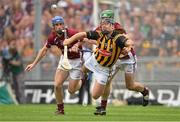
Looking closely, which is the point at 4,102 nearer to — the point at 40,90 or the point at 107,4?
the point at 40,90

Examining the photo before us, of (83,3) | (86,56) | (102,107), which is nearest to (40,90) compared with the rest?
(83,3)

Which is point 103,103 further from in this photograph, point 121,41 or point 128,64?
point 121,41

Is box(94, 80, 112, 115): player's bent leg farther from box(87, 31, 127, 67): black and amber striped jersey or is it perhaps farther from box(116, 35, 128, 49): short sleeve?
box(116, 35, 128, 49): short sleeve

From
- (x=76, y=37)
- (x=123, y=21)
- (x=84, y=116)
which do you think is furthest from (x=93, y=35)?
(x=123, y=21)

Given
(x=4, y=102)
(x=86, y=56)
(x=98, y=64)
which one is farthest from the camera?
(x=4, y=102)

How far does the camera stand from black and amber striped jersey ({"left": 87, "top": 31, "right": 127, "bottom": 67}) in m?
16.3

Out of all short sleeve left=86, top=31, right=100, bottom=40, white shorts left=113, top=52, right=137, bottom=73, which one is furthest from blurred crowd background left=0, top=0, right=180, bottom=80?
short sleeve left=86, top=31, right=100, bottom=40

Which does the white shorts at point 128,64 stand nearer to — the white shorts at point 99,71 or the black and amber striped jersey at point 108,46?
the white shorts at point 99,71

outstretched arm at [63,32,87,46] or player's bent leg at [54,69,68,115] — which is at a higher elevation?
outstretched arm at [63,32,87,46]

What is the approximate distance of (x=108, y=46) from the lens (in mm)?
16531

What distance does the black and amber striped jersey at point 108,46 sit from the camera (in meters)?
16.3

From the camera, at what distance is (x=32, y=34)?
1052 inches

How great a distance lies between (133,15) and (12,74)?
4.47 metres

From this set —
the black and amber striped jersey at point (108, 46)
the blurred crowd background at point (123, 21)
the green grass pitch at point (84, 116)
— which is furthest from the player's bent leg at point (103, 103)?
the blurred crowd background at point (123, 21)
